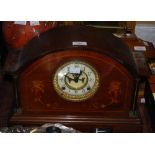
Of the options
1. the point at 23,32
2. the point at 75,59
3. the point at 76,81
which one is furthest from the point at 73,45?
the point at 23,32

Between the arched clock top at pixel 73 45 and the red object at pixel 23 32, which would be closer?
the arched clock top at pixel 73 45

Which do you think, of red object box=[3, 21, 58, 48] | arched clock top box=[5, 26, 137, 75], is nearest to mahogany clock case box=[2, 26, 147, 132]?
arched clock top box=[5, 26, 137, 75]

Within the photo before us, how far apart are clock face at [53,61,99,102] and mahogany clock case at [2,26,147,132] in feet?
0.08

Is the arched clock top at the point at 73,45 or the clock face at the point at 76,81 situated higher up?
the arched clock top at the point at 73,45

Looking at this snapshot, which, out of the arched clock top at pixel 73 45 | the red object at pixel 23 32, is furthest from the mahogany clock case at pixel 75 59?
the red object at pixel 23 32

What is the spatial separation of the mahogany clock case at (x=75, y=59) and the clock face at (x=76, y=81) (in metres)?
0.02

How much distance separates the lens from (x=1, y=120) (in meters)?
1.54

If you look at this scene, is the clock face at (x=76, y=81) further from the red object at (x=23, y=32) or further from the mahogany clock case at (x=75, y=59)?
the red object at (x=23, y=32)

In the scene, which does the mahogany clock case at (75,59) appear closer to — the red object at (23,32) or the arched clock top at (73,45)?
the arched clock top at (73,45)

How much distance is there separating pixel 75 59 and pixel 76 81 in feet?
0.35

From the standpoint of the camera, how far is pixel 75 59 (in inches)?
51.8

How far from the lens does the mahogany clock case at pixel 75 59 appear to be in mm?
1318
